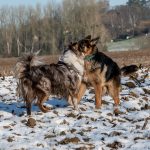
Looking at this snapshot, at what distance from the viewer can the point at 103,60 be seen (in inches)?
386

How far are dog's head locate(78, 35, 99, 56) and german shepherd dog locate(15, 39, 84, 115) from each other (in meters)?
0.06

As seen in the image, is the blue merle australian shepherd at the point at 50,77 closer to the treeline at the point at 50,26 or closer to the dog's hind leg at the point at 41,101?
the dog's hind leg at the point at 41,101

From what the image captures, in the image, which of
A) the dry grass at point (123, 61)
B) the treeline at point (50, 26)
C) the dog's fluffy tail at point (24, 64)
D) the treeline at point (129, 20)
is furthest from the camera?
the treeline at point (129, 20)

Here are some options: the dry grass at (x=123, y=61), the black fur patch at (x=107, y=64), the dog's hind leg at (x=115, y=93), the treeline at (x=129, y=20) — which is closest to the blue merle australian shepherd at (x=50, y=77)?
the black fur patch at (x=107, y=64)

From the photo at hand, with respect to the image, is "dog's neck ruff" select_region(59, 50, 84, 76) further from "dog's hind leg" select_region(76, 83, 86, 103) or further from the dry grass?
the dry grass

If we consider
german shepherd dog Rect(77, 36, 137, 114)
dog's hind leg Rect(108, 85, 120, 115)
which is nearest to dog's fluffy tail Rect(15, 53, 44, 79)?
german shepherd dog Rect(77, 36, 137, 114)

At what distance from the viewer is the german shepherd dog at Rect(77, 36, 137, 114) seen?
9688 millimetres

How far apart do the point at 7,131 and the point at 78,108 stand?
2.26 m

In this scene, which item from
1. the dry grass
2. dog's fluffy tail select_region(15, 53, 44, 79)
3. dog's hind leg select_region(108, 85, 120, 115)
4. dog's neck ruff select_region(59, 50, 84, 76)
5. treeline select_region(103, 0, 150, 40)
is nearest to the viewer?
dog's fluffy tail select_region(15, 53, 44, 79)

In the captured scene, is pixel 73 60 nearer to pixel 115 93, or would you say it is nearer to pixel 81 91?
pixel 81 91

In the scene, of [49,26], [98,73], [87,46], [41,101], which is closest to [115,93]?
[98,73]

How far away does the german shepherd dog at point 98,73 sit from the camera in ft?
31.8

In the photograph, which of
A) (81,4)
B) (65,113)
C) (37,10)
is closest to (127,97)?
(65,113)

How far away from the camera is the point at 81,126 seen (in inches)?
310
